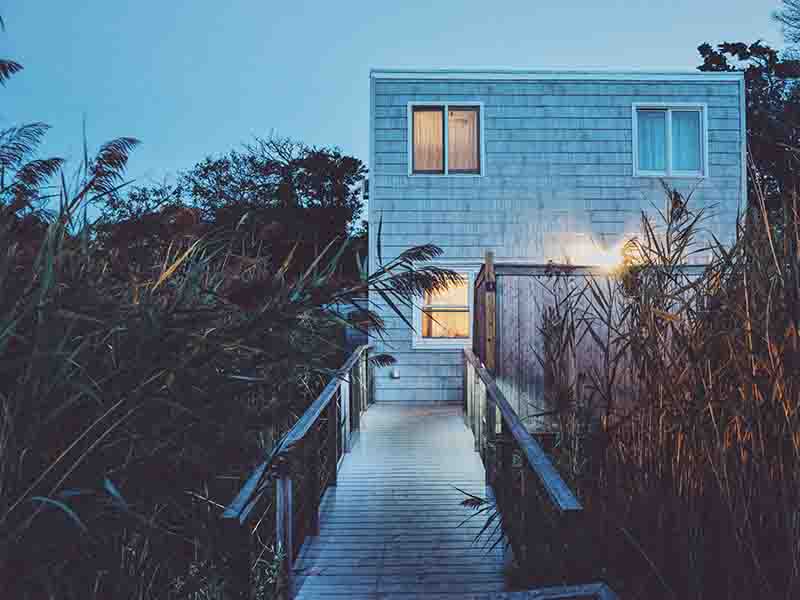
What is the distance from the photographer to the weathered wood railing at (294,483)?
2426 mm

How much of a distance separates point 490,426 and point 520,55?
1576 inches

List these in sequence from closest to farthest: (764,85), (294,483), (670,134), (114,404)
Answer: (114,404), (294,483), (670,134), (764,85)

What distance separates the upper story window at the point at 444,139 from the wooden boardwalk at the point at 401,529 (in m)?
4.35

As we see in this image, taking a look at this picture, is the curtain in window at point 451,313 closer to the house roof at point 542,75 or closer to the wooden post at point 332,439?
the house roof at point 542,75

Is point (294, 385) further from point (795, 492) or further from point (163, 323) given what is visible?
point (795, 492)

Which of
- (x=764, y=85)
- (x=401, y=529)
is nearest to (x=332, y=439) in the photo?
(x=401, y=529)

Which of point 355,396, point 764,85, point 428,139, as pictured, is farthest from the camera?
point 764,85

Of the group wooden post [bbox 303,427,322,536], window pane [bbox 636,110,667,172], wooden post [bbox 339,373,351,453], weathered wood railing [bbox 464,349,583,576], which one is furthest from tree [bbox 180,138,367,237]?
weathered wood railing [bbox 464,349,583,576]

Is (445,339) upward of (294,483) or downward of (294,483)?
upward

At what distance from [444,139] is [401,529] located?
670cm

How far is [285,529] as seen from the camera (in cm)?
340

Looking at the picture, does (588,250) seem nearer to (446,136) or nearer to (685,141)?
(685,141)

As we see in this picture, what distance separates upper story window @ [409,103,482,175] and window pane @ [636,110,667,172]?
241cm

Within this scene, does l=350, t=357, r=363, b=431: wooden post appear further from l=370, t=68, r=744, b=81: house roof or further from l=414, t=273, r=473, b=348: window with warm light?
l=370, t=68, r=744, b=81: house roof
